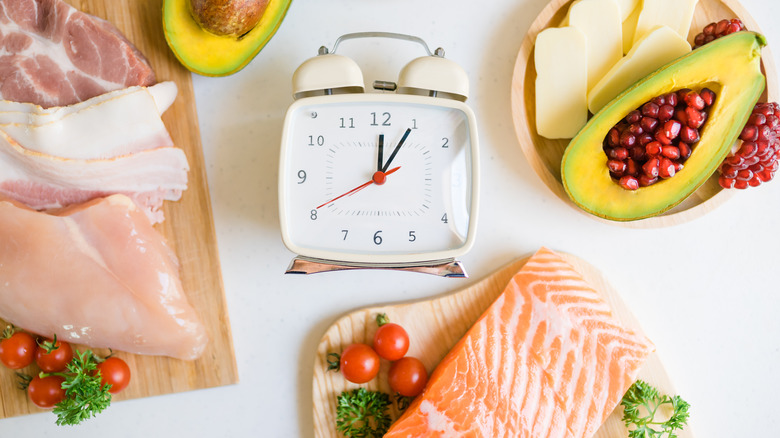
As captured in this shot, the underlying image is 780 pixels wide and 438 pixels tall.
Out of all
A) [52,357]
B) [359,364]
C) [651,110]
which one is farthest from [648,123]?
[52,357]

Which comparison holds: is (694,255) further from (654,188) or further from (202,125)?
(202,125)

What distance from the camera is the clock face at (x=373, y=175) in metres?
1.11

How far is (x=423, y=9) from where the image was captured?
129cm

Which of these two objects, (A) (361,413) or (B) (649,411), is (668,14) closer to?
(B) (649,411)

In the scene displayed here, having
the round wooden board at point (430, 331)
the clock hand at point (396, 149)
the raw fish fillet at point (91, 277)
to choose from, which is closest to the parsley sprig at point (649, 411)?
the round wooden board at point (430, 331)

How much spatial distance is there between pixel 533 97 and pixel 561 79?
0.09m

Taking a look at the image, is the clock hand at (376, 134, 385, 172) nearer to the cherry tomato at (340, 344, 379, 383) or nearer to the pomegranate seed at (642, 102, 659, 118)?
the cherry tomato at (340, 344, 379, 383)

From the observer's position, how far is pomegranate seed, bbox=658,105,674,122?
3.60 feet

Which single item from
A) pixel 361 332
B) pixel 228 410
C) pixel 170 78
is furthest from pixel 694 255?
pixel 170 78

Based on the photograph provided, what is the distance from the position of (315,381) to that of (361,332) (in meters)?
0.17

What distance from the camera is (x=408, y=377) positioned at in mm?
1246

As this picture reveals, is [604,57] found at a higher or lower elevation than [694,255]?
higher

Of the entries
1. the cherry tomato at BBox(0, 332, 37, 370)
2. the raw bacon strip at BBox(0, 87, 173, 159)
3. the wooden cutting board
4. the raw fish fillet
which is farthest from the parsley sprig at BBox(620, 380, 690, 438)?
the cherry tomato at BBox(0, 332, 37, 370)

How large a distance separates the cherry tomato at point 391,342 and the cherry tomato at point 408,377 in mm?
30
